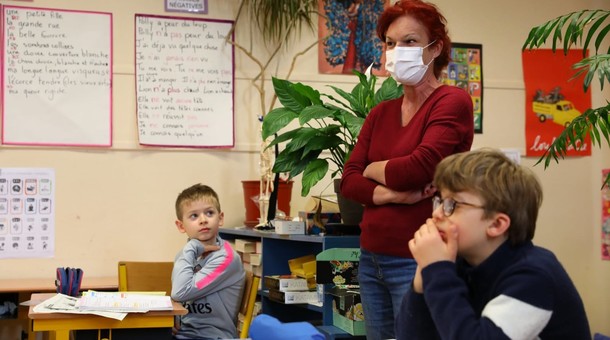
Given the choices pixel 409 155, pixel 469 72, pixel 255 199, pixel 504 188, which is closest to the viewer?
pixel 504 188

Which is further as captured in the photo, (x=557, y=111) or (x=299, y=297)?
(x=557, y=111)

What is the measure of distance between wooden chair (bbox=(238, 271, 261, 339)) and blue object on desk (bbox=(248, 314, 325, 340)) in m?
1.77

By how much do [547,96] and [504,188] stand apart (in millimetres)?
4016

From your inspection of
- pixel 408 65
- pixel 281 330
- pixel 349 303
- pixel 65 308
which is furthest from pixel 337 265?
pixel 281 330

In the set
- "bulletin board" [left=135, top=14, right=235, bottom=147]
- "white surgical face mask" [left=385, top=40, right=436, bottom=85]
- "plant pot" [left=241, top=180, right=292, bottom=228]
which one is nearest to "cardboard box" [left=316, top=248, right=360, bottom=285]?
"white surgical face mask" [left=385, top=40, right=436, bottom=85]

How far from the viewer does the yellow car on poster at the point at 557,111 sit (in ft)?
16.9

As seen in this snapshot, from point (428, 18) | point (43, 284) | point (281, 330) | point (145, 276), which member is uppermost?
point (428, 18)

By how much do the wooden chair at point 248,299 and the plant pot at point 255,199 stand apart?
45.8 inches

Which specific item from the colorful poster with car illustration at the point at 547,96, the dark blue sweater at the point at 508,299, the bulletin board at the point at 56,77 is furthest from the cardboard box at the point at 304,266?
the colorful poster with car illustration at the point at 547,96

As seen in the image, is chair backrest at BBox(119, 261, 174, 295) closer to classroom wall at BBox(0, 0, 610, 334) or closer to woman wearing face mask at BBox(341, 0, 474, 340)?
classroom wall at BBox(0, 0, 610, 334)

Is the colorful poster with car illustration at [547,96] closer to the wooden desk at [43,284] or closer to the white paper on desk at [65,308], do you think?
the wooden desk at [43,284]

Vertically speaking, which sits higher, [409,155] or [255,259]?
[409,155]

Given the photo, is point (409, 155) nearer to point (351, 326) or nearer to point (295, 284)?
point (351, 326)

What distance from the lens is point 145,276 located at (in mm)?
3562
